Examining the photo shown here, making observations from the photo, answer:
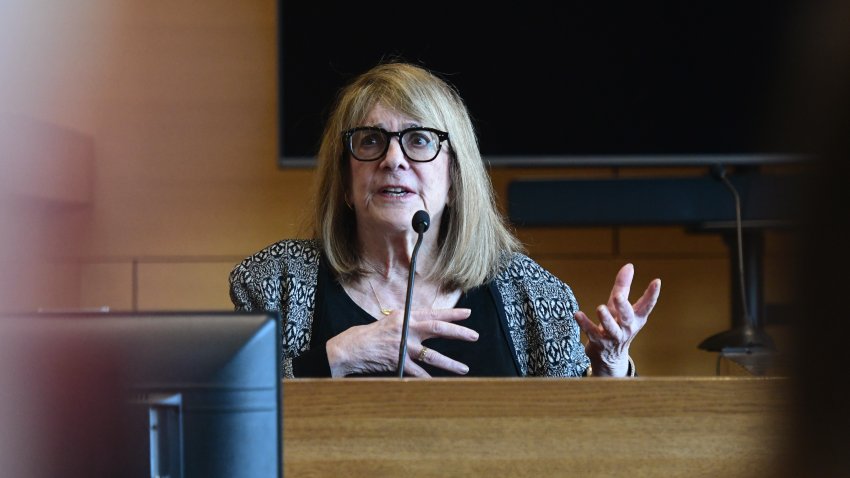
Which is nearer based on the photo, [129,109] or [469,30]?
[469,30]

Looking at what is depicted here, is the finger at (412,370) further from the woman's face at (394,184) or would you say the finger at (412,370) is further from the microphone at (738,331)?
the microphone at (738,331)

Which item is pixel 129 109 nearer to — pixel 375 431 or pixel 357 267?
pixel 357 267

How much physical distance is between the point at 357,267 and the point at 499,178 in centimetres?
183

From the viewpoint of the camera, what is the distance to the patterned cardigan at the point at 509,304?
5.91 feet

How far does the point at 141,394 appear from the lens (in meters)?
0.75

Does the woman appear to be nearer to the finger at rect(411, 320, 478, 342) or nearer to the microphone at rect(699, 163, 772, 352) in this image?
the finger at rect(411, 320, 478, 342)

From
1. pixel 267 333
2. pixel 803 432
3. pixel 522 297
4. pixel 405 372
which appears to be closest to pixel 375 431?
pixel 267 333

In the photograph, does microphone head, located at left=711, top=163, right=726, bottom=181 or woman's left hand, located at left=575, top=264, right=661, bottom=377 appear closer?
woman's left hand, located at left=575, top=264, right=661, bottom=377

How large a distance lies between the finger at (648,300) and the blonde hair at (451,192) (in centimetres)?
44

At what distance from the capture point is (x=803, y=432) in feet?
0.81

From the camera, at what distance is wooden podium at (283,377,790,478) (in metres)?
0.99

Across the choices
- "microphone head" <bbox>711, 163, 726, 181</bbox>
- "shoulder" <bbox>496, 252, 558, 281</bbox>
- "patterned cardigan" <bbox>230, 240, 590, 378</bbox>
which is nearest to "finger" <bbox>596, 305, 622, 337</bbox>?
"patterned cardigan" <bbox>230, 240, 590, 378</bbox>

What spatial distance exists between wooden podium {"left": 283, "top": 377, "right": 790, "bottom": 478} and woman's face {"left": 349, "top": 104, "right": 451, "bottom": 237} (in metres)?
0.86

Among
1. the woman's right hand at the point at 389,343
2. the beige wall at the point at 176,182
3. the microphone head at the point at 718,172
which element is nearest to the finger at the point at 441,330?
the woman's right hand at the point at 389,343
